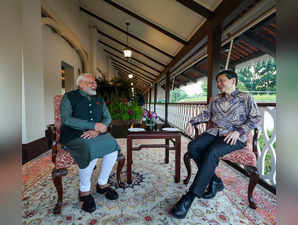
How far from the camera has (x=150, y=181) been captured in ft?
6.78

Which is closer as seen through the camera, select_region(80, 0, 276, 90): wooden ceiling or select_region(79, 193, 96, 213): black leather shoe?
select_region(79, 193, 96, 213): black leather shoe

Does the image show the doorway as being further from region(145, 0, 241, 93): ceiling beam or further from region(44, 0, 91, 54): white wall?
region(145, 0, 241, 93): ceiling beam

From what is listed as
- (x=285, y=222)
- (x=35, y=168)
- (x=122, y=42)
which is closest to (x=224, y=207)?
(x=285, y=222)

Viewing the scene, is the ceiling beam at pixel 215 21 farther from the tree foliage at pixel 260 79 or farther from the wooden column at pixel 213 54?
the tree foliage at pixel 260 79

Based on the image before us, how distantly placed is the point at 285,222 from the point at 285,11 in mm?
248

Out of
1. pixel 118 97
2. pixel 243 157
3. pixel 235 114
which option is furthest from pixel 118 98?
pixel 243 157

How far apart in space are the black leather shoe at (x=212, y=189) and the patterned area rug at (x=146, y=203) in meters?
0.05

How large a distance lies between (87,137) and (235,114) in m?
1.53

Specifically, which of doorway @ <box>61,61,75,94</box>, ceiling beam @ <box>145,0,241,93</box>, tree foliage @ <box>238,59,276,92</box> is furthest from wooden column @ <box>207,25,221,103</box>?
doorway @ <box>61,61,75,94</box>

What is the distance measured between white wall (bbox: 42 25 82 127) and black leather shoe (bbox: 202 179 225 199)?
380cm

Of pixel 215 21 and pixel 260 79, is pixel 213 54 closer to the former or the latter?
pixel 215 21

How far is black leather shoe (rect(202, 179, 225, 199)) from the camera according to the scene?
67.7 inches

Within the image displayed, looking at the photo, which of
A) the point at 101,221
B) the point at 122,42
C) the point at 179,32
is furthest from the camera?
the point at 122,42

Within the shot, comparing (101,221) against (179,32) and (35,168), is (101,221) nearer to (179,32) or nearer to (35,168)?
(35,168)
